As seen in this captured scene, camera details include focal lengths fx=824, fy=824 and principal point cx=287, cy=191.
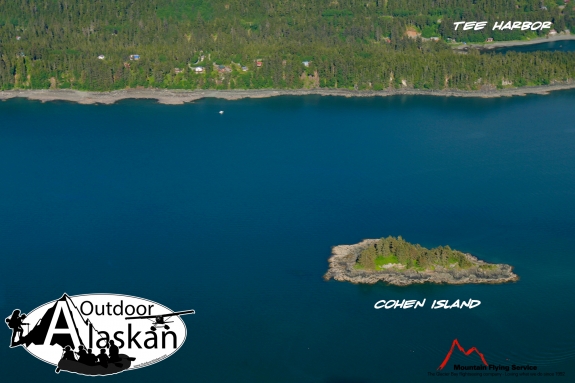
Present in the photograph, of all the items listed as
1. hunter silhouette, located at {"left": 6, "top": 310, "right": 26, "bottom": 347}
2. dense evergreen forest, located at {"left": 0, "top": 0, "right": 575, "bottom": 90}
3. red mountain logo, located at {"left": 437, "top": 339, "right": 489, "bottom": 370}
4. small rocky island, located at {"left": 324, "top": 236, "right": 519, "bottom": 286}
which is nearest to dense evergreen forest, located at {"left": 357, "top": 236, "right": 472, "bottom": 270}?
small rocky island, located at {"left": 324, "top": 236, "right": 519, "bottom": 286}

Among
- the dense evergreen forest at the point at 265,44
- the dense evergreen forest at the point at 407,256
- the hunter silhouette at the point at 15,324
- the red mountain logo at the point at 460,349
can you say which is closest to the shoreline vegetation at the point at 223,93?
the dense evergreen forest at the point at 265,44

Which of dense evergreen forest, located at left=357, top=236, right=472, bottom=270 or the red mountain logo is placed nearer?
the red mountain logo

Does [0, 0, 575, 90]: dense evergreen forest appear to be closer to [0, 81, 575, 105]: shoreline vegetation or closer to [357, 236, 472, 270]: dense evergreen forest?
[0, 81, 575, 105]: shoreline vegetation

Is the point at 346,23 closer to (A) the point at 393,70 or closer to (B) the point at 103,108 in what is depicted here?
(A) the point at 393,70

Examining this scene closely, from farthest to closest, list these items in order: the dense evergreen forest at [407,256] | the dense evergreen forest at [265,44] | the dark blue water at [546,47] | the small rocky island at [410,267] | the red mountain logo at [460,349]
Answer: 1. the dark blue water at [546,47]
2. the dense evergreen forest at [265,44]
3. the dense evergreen forest at [407,256]
4. the small rocky island at [410,267]
5. the red mountain logo at [460,349]

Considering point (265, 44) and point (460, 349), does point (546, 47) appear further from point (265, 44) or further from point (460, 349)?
point (460, 349)

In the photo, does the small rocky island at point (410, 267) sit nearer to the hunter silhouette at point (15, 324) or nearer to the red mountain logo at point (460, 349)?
the red mountain logo at point (460, 349)
